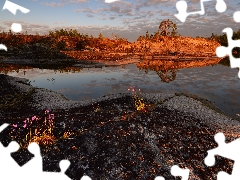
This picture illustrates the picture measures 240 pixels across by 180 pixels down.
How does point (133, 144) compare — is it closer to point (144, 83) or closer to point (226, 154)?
point (226, 154)

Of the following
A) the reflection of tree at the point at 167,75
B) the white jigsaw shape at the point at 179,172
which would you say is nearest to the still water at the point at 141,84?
the reflection of tree at the point at 167,75

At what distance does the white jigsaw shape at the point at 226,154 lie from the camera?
858 centimetres

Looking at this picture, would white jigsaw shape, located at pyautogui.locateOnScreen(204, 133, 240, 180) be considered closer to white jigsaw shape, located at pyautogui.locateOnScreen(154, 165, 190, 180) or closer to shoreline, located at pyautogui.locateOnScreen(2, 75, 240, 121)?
white jigsaw shape, located at pyautogui.locateOnScreen(154, 165, 190, 180)

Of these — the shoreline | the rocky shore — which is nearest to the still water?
the shoreline

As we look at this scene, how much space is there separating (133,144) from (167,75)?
22.4m

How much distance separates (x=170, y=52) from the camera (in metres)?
54.5

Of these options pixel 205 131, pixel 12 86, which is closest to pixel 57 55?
pixel 12 86

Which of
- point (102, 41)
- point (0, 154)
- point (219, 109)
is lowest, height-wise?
point (219, 109)

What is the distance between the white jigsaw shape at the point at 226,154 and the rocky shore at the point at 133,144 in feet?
0.67

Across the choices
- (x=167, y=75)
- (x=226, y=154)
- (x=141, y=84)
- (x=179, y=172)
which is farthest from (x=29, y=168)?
(x=167, y=75)

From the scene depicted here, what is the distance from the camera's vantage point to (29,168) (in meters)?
8.05

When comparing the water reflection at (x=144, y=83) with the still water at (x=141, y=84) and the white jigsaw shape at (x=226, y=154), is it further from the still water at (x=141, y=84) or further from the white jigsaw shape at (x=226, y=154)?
the white jigsaw shape at (x=226, y=154)

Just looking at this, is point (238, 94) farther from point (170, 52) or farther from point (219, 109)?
point (170, 52)

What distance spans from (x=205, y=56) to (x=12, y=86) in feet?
145
